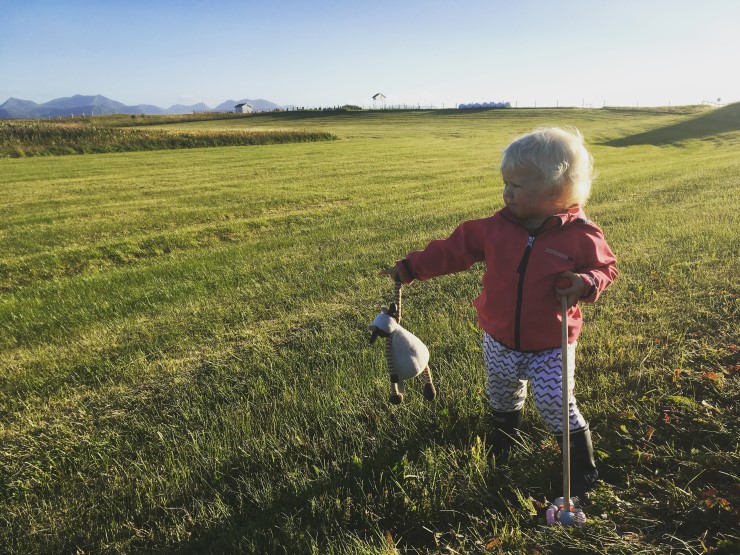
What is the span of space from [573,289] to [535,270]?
242 millimetres

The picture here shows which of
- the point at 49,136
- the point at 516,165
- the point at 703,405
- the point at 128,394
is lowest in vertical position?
the point at 128,394

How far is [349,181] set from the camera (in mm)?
16578

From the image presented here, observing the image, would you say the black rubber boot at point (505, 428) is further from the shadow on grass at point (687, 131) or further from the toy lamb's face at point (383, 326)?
the shadow on grass at point (687, 131)

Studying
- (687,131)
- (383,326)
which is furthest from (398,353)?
(687,131)

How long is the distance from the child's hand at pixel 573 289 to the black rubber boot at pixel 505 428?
87cm

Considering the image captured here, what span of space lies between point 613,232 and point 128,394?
22.8 ft

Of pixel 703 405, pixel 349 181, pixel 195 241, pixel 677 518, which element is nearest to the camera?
pixel 677 518

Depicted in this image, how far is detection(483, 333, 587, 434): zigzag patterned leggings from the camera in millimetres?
2490

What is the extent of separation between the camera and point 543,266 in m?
2.40

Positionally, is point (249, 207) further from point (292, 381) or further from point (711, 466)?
point (711, 466)

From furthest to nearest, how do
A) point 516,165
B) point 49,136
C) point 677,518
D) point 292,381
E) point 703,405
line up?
point 49,136 < point 292,381 < point 703,405 < point 516,165 < point 677,518

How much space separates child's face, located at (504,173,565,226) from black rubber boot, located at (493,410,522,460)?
3.71ft

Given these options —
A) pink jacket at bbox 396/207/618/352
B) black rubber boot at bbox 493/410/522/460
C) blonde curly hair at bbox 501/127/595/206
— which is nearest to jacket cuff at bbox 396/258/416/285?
pink jacket at bbox 396/207/618/352

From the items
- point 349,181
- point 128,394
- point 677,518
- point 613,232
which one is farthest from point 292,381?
point 349,181
